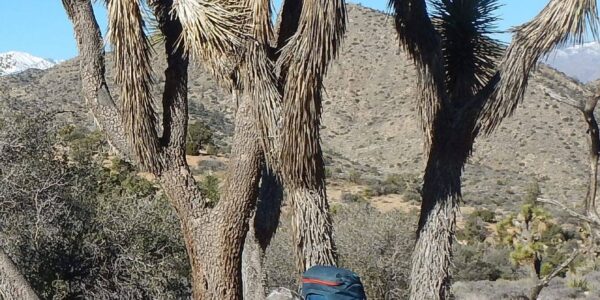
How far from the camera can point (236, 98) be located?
6.67 m

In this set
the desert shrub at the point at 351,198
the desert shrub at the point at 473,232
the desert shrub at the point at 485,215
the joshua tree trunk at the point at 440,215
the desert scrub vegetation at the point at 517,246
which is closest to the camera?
the joshua tree trunk at the point at 440,215

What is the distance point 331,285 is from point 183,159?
389 centimetres

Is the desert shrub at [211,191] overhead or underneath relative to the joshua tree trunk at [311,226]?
underneath

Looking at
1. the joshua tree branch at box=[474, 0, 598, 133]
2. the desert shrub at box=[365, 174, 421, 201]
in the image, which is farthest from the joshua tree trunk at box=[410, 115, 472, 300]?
the desert shrub at box=[365, 174, 421, 201]

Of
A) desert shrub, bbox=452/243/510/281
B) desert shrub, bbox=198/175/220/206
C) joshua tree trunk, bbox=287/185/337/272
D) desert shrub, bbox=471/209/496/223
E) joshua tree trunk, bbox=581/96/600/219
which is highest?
joshua tree trunk, bbox=581/96/600/219

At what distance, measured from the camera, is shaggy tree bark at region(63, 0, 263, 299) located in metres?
6.61

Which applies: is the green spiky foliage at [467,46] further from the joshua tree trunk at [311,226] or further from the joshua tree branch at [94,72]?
the joshua tree branch at [94,72]

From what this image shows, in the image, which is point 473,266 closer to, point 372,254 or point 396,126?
point 372,254

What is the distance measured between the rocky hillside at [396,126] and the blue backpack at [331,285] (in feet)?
94.3

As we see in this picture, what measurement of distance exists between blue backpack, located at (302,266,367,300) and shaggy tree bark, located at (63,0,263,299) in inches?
126

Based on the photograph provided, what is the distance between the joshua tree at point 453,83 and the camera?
19.2ft

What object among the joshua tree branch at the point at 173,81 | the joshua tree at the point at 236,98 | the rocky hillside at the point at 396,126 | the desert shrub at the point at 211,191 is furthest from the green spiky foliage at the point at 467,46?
the rocky hillside at the point at 396,126

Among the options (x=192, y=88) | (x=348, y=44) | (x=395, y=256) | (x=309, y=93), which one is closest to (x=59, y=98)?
(x=192, y=88)

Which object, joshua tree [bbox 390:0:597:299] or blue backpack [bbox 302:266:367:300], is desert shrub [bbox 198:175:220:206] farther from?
blue backpack [bbox 302:266:367:300]
